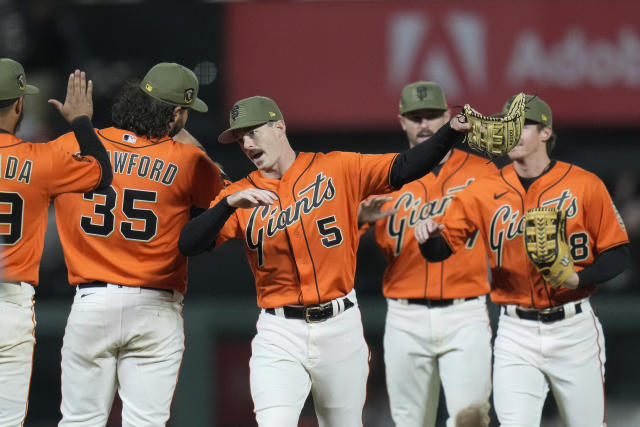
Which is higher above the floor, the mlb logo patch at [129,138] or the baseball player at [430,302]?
the mlb logo patch at [129,138]

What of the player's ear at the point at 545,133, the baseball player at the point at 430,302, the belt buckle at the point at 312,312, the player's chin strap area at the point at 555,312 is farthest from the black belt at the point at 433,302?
the belt buckle at the point at 312,312

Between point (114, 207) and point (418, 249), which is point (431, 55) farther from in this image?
point (114, 207)

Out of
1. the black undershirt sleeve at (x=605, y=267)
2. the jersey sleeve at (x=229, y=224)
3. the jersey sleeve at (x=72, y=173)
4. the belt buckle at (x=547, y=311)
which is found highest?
the jersey sleeve at (x=72, y=173)

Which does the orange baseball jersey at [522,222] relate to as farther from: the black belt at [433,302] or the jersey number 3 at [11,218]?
the jersey number 3 at [11,218]

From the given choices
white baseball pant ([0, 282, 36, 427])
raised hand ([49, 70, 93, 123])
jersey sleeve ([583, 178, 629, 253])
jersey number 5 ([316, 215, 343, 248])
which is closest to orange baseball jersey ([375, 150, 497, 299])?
jersey sleeve ([583, 178, 629, 253])

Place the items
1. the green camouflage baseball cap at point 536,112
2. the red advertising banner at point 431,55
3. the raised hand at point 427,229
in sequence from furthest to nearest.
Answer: the red advertising banner at point 431,55 < the green camouflage baseball cap at point 536,112 < the raised hand at point 427,229

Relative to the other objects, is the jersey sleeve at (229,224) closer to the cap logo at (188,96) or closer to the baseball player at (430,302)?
the cap logo at (188,96)

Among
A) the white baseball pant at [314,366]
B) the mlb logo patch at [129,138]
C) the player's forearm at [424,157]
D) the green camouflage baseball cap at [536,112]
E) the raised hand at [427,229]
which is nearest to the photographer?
the player's forearm at [424,157]

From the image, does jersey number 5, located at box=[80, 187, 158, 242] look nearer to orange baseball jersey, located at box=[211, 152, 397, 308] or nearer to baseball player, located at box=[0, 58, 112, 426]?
baseball player, located at box=[0, 58, 112, 426]

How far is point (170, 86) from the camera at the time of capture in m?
4.99

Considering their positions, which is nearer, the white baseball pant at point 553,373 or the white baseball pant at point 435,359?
the white baseball pant at point 553,373

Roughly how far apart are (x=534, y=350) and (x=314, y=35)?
425 centimetres

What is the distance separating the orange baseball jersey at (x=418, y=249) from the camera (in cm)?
557

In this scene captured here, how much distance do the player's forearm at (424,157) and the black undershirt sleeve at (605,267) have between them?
908 millimetres
